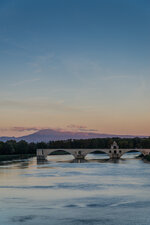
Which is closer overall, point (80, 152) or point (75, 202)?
point (75, 202)

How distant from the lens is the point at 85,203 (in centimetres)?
2323

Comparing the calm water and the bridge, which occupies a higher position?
the bridge

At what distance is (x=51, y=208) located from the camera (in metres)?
21.8

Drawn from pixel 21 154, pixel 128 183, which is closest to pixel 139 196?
pixel 128 183

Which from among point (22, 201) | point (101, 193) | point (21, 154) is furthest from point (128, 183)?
point (21, 154)

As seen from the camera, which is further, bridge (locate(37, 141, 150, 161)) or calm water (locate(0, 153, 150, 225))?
bridge (locate(37, 141, 150, 161))

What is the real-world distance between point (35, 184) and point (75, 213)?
13734 mm

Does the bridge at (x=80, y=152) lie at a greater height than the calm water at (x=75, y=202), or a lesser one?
greater

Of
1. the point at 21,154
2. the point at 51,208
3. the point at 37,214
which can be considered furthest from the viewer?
the point at 21,154

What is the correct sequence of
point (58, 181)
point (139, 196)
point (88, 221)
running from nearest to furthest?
point (88, 221) < point (139, 196) < point (58, 181)

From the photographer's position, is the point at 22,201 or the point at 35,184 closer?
the point at 22,201

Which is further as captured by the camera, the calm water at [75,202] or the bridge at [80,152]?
the bridge at [80,152]

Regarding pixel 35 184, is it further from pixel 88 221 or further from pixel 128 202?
pixel 88 221

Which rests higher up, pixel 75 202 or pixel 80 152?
pixel 80 152
